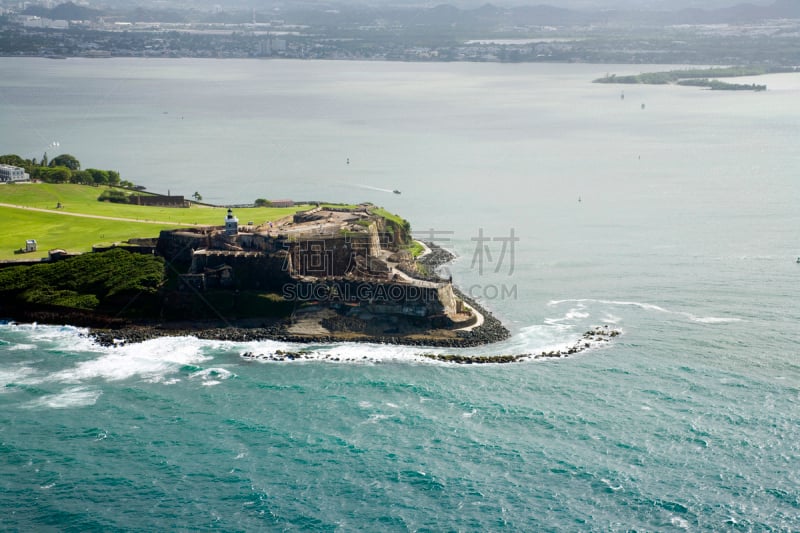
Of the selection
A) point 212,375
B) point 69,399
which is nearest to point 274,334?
point 212,375

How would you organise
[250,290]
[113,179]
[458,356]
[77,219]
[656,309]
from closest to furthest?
[458,356] < [656,309] < [250,290] < [77,219] < [113,179]

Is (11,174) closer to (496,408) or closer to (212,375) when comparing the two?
(212,375)

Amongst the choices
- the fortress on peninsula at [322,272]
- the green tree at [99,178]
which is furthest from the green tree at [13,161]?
the fortress on peninsula at [322,272]

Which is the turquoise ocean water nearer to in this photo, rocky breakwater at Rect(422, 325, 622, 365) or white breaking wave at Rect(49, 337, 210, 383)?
white breaking wave at Rect(49, 337, 210, 383)

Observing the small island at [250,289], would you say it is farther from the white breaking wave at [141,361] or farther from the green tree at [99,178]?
the green tree at [99,178]

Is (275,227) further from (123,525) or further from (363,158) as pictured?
(363,158)
